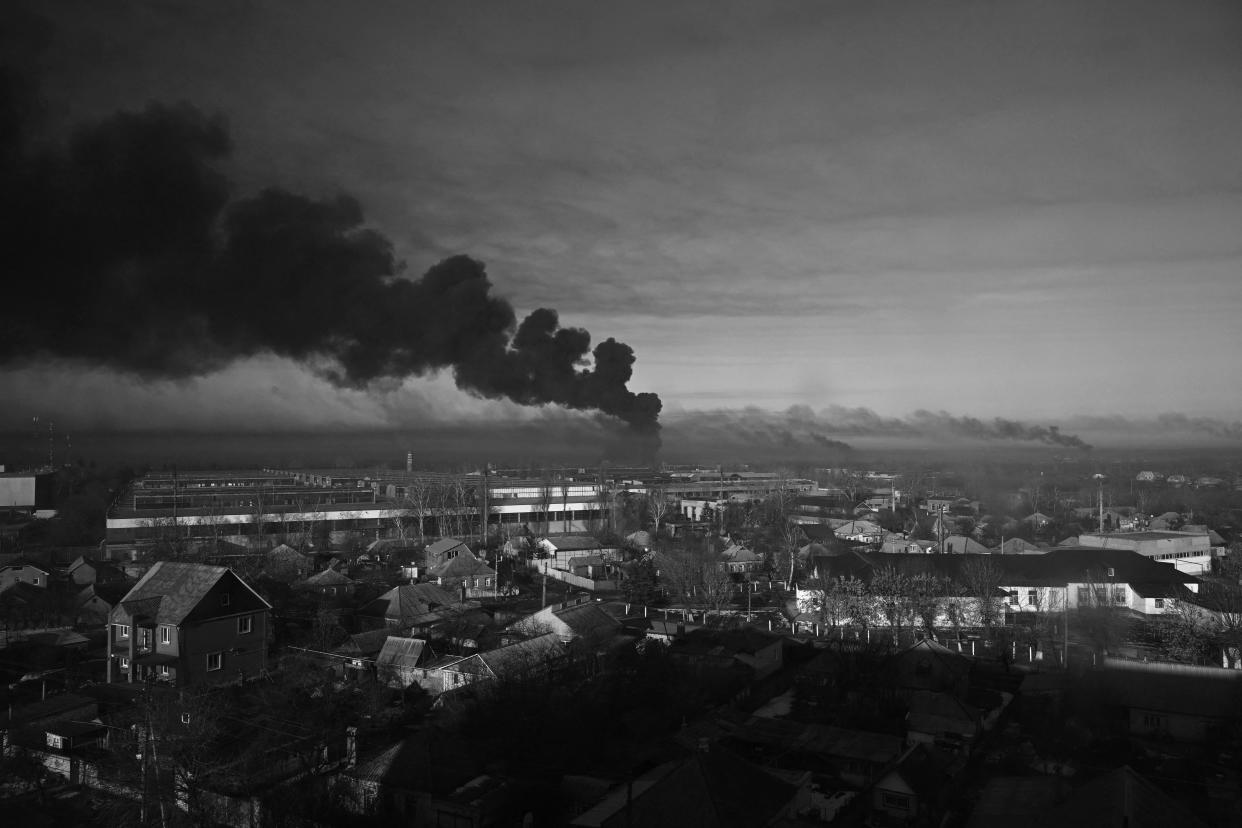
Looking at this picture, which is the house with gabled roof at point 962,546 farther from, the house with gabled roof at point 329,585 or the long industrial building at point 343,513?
the house with gabled roof at point 329,585


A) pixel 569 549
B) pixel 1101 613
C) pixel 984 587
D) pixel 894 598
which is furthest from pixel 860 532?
pixel 1101 613

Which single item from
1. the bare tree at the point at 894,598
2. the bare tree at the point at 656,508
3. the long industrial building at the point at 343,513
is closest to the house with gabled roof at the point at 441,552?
the long industrial building at the point at 343,513

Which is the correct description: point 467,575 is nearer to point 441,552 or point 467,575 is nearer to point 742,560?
point 441,552

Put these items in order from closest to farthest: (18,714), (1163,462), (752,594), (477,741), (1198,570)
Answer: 1. (477,741)
2. (18,714)
3. (752,594)
4. (1198,570)
5. (1163,462)

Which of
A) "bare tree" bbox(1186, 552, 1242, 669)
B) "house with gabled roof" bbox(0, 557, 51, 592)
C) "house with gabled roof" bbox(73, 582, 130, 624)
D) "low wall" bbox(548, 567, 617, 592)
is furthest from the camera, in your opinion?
"low wall" bbox(548, 567, 617, 592)

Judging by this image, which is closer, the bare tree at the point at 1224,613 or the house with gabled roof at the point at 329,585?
the bare tree at the point at 1224,613

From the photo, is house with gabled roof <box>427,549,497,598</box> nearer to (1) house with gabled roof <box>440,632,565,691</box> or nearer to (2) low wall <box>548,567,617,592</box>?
(2) low wall <box>548,567,617,592</box>

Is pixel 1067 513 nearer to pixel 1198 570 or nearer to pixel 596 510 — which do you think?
pixel 1198 570

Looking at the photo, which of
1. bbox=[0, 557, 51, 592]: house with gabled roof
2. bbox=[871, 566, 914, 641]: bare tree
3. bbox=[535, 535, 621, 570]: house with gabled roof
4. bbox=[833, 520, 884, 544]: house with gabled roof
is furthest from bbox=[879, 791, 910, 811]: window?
bbox=[833, 520, 884, 544]: house with gabled roof

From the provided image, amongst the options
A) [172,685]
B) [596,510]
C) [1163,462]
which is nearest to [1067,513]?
[596,510]
